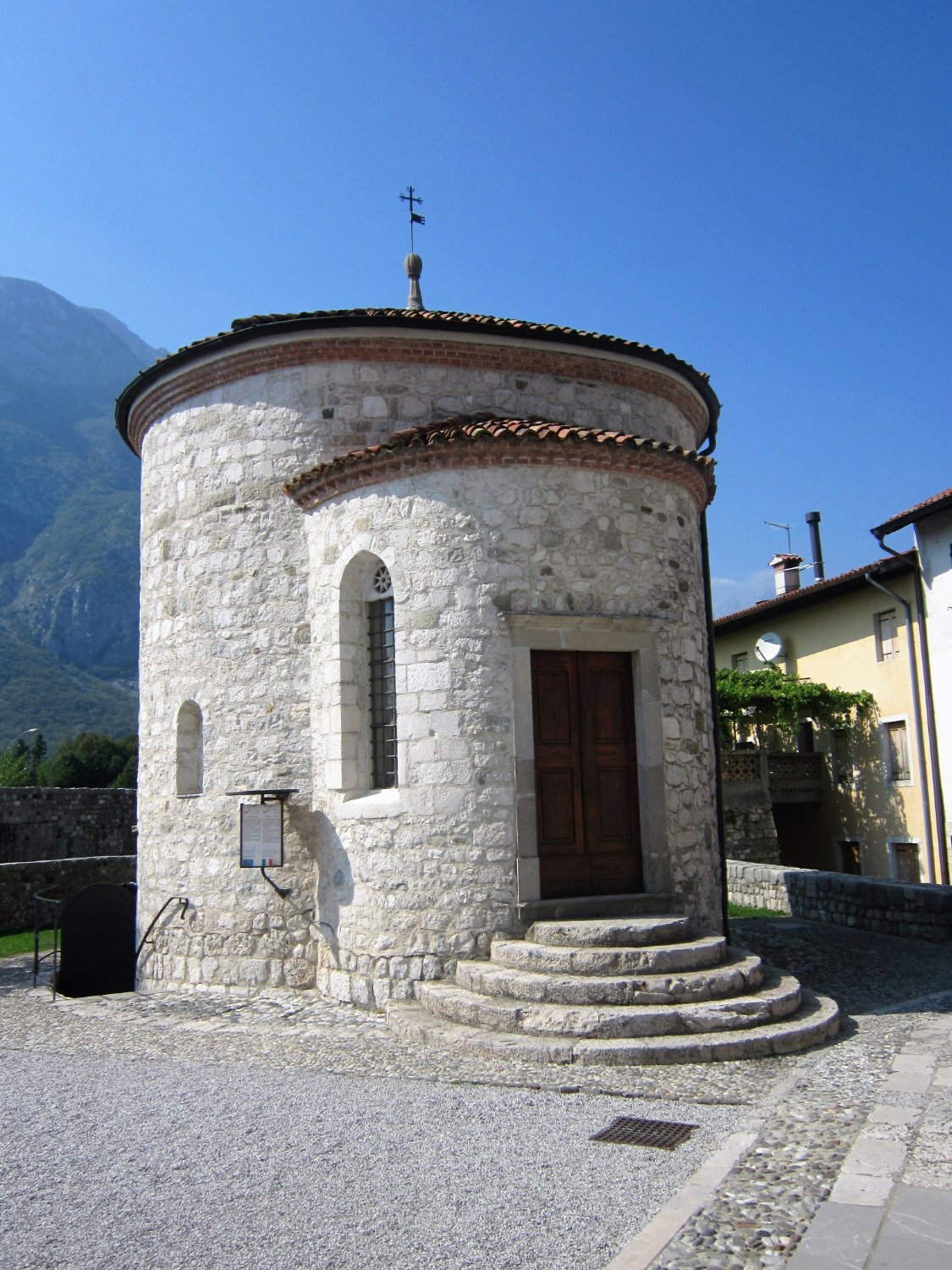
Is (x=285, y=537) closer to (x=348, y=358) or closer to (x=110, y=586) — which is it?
(x=348, y=358)

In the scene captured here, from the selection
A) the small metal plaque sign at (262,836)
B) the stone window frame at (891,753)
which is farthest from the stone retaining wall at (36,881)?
the stone window frame at (891,753)

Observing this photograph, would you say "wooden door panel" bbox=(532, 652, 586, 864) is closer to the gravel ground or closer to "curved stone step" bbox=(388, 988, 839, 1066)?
"curved stone step" bbox=(388, 988, 839, 1066)

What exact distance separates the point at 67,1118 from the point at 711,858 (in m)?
6.30

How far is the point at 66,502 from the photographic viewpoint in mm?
126312

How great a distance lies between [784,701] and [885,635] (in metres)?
2.68

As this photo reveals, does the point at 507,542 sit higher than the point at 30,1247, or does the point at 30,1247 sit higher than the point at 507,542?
the point at 507,542

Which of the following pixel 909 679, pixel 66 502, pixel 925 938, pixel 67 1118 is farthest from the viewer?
pixel 66 502

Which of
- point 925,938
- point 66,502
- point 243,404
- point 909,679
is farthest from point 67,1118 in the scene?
point 66,502

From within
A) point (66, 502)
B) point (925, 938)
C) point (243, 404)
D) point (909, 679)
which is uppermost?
point (66, 502)

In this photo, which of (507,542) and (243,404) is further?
(243,404)

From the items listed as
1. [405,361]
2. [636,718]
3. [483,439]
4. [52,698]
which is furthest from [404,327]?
[52,698]

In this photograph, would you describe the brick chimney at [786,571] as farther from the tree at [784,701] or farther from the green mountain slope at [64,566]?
the green mountain slope at [64,566]

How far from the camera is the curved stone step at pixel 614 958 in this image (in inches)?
314

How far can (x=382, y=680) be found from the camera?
1009 cm
